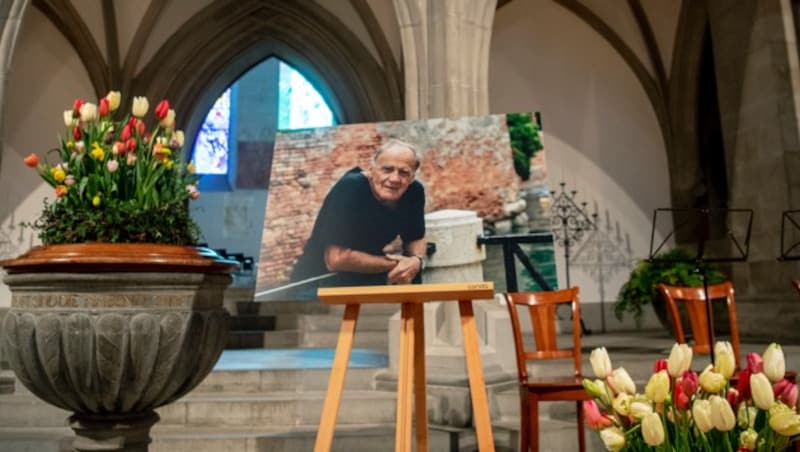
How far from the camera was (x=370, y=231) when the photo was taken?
2453 mm

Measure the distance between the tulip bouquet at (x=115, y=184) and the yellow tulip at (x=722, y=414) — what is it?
1888mm

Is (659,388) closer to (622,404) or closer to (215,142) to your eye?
(622,404)

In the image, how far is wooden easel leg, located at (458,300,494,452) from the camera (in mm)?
1842

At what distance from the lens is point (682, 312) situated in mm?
6406

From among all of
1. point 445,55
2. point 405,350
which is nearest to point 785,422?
point 405,350

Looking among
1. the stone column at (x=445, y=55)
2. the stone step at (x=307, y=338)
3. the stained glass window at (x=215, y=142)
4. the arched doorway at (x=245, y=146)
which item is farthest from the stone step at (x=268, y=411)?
the stained glass window at (x=215, y=142)

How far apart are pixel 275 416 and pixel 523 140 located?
2.00m

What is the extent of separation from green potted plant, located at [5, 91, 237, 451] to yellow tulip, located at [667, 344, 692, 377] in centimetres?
160

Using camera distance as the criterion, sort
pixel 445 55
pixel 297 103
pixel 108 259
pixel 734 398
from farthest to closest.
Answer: pixel 297 103 < pixel 445 55 < pixel 108 259 < pixel 734 398

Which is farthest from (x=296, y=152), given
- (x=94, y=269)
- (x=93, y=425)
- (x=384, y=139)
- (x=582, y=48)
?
(x=582, y=48)

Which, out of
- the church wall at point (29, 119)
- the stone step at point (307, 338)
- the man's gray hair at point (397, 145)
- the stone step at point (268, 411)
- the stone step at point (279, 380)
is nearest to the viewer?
the man's gray hair at point (397, 145)

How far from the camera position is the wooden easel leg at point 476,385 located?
6.04ft

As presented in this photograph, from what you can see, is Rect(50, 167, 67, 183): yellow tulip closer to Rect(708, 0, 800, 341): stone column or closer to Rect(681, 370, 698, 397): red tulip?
Rect(681, 370, 698, 397): red tulip

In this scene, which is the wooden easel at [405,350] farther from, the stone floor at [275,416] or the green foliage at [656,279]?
the green foliage at [656,279]
